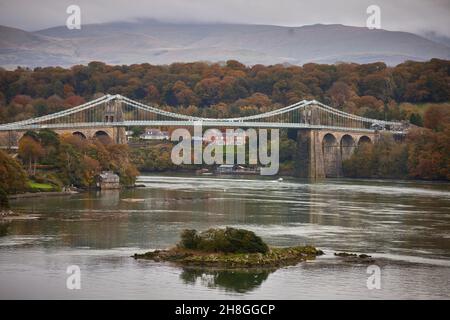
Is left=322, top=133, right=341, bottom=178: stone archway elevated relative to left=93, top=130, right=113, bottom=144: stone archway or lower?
lower

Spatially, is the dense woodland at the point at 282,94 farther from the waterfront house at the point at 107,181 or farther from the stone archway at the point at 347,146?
the waterfront house at the point at 107,181

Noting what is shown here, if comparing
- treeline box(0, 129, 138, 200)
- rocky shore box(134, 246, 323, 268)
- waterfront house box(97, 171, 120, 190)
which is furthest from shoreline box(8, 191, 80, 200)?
rocky shore box(134, 246, 323, 268)

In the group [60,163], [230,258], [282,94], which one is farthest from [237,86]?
[230,258]

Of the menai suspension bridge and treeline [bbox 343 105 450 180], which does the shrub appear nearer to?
the menai suspension bridge

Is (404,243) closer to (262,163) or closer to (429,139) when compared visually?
(429,139)

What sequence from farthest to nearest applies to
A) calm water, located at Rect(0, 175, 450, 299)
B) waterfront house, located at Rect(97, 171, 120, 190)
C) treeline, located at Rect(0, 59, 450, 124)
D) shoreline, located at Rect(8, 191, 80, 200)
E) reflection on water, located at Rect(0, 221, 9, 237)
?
treeline, located at Rect(0, 59, 450, 124) < waterfront house, located at Rect(97, 171, 120, 190) < shoreline, located at Rect(8, 191, 80, 200) < reflection on water, located at Rect(0, 221, 9, 237) < calm water, located at Rect(0, 175, 450, 299)
